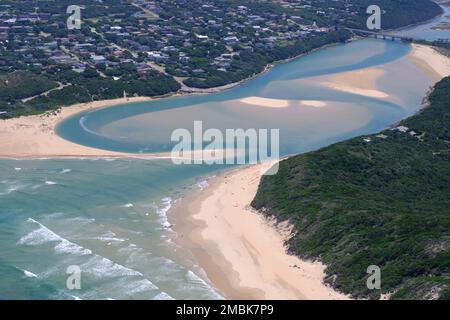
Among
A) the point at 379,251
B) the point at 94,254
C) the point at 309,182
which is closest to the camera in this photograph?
the point at 379,251

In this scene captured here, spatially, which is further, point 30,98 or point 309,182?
point 30,98

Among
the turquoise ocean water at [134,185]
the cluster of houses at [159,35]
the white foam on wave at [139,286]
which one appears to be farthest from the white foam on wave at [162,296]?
the cluster of houses at [159,35]

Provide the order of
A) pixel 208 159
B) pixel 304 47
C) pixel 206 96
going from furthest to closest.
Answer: pixel 304 47
pixel 206 96
pixel 208 159

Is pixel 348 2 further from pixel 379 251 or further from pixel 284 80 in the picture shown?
pixel 379 251

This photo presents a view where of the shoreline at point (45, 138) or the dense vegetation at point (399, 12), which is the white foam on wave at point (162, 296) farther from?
the dense vegetation at point (399, 12)

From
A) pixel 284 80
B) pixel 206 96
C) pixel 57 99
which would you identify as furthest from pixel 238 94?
pixel 57 99

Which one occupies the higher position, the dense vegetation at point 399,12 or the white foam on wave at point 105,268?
the dense vegetation at point 399,12
